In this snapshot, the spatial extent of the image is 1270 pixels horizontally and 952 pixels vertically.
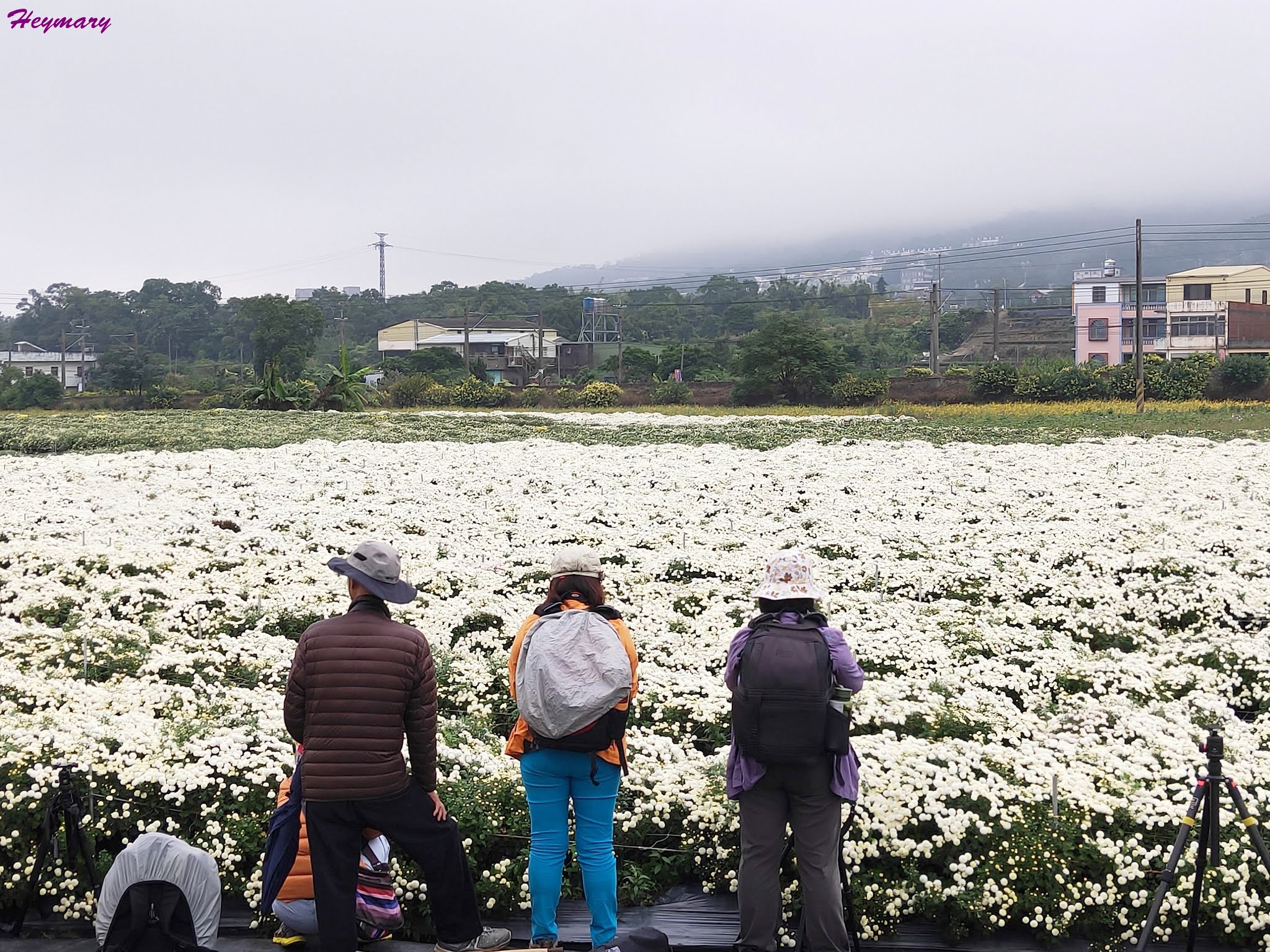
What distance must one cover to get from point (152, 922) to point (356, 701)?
138cm

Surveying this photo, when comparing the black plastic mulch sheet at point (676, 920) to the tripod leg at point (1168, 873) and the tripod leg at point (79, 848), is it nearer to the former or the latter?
the tripod leg at point (1168, 873)

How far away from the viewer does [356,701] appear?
219 inches

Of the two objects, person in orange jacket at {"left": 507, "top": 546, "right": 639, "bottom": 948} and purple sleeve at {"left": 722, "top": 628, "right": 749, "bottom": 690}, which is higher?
purple sleeve at {"left": 722, "top": 628, "right": 749, "bottom": 690}

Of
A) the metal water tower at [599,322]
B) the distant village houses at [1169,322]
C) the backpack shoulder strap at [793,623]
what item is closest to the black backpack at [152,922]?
the backpack shoulder strap at [793,623]

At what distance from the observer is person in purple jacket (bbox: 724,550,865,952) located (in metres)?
5.64

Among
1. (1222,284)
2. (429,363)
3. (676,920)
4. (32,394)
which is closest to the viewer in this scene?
(676,920)

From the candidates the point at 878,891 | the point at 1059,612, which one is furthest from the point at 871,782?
the point at 1059,612

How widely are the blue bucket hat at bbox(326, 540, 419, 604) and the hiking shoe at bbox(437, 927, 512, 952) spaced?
188cm

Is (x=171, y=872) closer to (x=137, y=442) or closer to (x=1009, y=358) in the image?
(x=137, y=442)

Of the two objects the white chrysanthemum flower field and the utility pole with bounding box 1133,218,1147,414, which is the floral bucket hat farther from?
the utility pole with bounding box 1133,218,1147,414

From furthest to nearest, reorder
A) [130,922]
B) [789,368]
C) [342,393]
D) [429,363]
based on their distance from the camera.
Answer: [429,363]
[789,368]
[342,393]
[130,922]

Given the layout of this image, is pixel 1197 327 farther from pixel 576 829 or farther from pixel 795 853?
pixel 576 829

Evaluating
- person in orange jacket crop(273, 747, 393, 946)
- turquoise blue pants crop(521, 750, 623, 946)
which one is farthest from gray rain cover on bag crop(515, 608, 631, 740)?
person in orange jacket crop(273, 747, 393, 946)

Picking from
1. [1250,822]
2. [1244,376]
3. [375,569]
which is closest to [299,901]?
[375,569]
